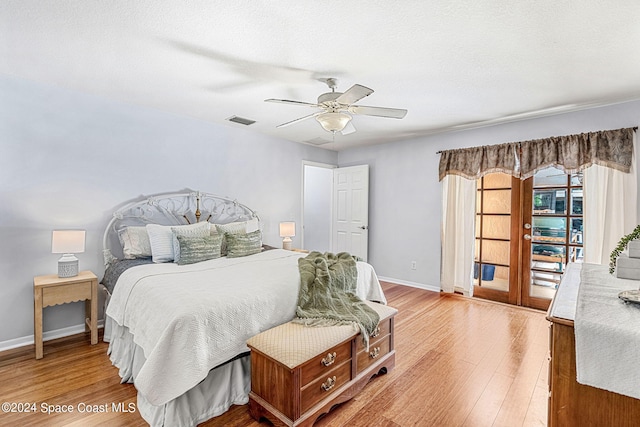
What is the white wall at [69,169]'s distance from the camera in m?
2.71

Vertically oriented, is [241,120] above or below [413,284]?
above

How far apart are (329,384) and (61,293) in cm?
253

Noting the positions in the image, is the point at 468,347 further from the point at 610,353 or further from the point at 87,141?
the point at 87,141

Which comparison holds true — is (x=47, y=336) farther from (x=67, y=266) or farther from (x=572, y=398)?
(x=572, y=398)

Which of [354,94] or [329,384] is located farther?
[354,94]

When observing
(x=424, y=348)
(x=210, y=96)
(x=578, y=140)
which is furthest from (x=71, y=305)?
(x=578, y=140)

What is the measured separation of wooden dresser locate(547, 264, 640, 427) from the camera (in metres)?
1.19

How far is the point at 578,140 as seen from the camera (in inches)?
135

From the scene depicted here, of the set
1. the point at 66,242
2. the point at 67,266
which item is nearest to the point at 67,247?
the point at 66,242

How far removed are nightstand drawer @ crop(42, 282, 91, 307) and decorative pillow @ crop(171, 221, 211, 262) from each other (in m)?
0.79

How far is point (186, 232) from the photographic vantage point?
3.17 m

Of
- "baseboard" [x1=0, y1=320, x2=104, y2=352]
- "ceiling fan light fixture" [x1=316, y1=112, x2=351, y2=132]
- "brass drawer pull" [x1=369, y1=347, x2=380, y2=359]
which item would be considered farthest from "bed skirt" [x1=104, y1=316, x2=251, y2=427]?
"ceiling fan light fixture" [x1=316, y1=112, x2=351, y2=132]

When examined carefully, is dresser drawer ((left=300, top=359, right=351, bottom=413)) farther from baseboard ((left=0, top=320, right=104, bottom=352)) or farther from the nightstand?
baseboard ((left=0, top=320, right=104, bottom=352))

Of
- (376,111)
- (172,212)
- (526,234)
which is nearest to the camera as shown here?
(376,111)
